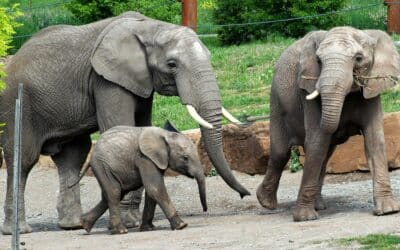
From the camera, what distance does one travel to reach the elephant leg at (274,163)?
1689 centimetres

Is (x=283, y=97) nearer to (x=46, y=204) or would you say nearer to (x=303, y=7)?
(x=46, y=204)

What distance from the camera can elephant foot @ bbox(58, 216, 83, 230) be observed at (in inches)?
678

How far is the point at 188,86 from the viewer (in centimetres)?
1600

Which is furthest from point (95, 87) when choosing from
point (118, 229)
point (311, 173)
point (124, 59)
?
point (311, 173)

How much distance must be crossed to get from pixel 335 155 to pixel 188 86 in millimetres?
3050

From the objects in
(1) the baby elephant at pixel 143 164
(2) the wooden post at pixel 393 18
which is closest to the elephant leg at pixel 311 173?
(1) the baby elephant at pixel 143 164

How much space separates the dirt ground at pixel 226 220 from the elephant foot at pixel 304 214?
0.31 ft

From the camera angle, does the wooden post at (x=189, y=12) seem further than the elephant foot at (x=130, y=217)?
Yes

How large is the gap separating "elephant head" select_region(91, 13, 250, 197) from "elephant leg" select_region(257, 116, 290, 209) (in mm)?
918

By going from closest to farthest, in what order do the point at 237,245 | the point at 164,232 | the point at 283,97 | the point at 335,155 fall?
1. the point at 237,245
2. the point at 164,232
3. the point at 283,97
4. the point at 335,155

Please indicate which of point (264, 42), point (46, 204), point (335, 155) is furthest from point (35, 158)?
point (264, 42)

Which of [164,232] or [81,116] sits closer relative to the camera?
[164,232]

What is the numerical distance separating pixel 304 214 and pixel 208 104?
143cm

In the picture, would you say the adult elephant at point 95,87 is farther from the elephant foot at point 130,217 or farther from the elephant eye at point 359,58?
the elephant eye at point 359,58
